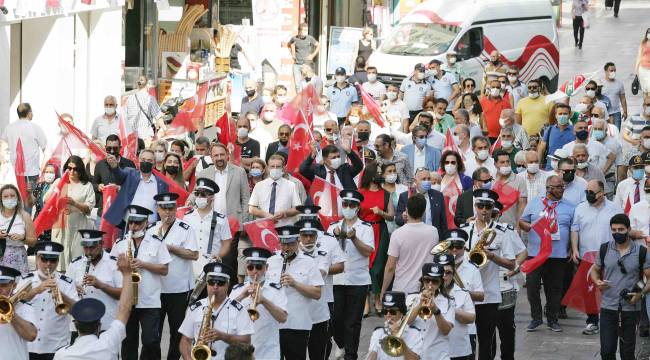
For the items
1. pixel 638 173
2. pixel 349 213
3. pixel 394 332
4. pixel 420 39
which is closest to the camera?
pixel 394 332

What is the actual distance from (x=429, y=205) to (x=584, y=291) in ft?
6.11

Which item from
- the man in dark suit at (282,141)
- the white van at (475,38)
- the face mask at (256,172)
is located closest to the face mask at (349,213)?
the face mask at (256,172)

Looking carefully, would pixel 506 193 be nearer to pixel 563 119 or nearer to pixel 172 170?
pixel 172 170

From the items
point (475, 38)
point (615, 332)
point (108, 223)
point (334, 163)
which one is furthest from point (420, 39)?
point (615, 332)

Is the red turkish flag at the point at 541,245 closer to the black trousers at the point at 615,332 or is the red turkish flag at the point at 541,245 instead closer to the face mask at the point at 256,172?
the black trousers at the point at 615,332

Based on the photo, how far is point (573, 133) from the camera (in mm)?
20812

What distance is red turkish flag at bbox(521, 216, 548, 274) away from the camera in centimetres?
1602

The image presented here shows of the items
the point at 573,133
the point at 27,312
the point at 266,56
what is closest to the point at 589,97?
the point at 573,133

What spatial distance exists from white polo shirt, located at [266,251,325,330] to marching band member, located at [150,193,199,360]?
111cm

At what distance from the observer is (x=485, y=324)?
13680mm

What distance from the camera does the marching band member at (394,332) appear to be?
35.1ft

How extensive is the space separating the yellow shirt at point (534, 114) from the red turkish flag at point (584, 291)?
7.64 meters

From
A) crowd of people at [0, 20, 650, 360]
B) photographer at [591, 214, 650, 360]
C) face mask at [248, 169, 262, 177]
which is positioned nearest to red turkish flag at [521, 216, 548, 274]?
crowd of people at [0, 20, 650, 360]

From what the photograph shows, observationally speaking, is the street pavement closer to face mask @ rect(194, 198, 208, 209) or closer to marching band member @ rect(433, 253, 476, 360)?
face mask @ rect(194, 198, 208, 209)
